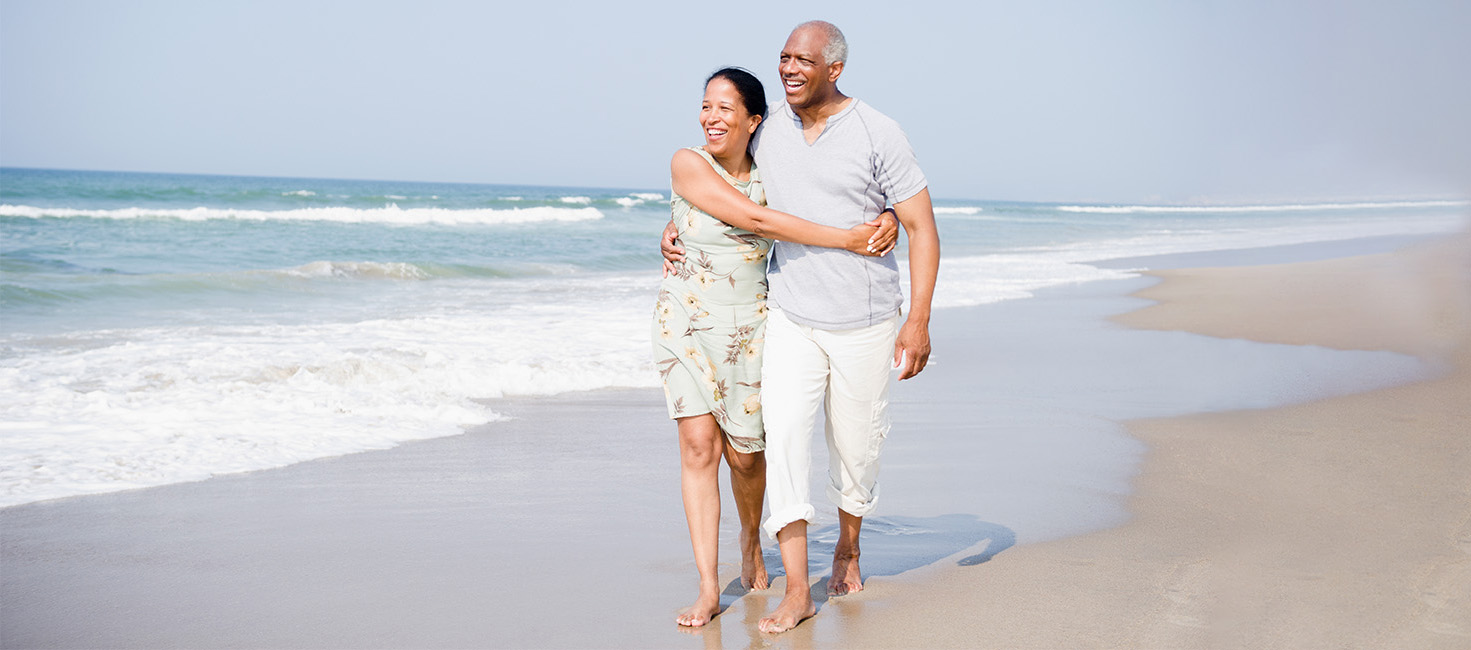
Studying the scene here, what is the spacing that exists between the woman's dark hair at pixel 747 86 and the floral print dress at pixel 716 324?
189 mm

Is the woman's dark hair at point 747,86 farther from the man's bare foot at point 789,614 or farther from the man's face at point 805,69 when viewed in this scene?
the man's bare foot at point 789,614

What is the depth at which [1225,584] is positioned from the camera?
3.31m

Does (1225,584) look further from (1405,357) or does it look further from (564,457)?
(1405,357)

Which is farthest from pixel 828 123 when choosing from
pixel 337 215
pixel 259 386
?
pixel 337 215

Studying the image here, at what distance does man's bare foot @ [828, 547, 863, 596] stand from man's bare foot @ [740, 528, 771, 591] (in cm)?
21

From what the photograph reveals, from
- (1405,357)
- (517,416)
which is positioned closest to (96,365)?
(517,416)

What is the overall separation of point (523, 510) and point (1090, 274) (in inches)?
529

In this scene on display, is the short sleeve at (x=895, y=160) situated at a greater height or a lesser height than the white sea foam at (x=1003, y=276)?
greater

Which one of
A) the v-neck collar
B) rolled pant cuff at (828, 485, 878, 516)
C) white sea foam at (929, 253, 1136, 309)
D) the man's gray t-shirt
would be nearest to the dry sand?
rolled pant cuff at (828, 485, 878, 516)

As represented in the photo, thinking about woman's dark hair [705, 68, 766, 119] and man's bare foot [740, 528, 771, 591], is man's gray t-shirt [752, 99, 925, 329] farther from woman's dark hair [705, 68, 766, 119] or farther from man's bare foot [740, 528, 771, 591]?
man's bare foot [740, 528, 771, 591]

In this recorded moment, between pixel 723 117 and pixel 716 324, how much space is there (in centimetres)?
58

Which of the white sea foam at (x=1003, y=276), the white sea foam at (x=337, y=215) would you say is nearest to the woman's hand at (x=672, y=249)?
the white sea foam at (x=1003, y=276)

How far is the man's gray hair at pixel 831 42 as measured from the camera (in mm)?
3080

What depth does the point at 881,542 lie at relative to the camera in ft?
12.8
